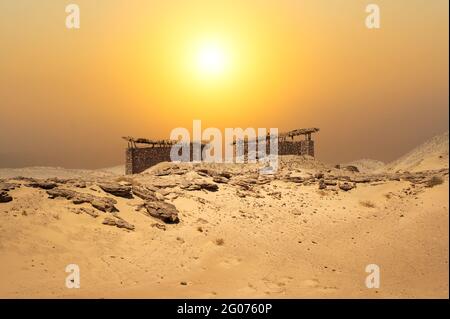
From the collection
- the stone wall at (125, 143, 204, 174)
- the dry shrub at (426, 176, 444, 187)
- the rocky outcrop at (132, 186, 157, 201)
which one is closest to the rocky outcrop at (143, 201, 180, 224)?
the rocky outcrop at (132, 186, 157, 201)

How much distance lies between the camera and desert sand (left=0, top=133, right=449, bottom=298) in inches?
370

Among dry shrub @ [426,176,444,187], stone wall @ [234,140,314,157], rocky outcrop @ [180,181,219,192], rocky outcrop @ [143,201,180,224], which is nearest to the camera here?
rocky outcrop @ [143,201,180,224]

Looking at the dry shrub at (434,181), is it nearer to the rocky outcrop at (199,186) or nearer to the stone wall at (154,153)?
the rocky outcrop at (199,186)

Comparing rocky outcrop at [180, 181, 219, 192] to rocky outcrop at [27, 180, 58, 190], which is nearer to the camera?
rocky outcrop at [27, 180, 58, 190]

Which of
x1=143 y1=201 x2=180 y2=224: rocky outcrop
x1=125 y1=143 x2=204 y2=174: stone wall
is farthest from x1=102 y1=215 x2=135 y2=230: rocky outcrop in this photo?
x1=125 y1=143 x2=204 y2=174: stone wall

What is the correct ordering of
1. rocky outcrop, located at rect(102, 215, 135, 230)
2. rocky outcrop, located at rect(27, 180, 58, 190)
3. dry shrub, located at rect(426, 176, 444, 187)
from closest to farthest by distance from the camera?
1. rocky outcrop, located at rect(102, 215, 135, 230)
2. rocky outcrop, located at rect(27, 180, 58, 190)
3. dry shrub, located at rect(426, 176, 444, 187)

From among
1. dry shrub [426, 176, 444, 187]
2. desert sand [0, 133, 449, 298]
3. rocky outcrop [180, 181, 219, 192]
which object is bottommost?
desert sand [0, 133, 449, 298]

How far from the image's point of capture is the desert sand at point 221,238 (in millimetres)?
9406

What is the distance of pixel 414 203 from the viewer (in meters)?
15.2

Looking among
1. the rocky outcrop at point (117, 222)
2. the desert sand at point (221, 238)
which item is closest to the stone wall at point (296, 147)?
the desert sand at point (221, 238)

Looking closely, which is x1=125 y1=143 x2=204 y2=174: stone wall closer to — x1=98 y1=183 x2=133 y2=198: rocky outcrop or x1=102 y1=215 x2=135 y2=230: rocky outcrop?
x1=98 y1=183 x2=133 y2=198: rocky outcrop

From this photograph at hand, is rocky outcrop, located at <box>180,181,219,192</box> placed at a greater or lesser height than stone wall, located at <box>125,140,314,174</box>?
lesser

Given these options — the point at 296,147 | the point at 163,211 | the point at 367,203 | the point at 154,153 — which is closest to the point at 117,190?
the point at 163,211
